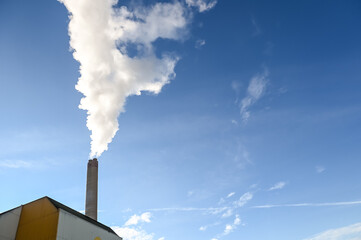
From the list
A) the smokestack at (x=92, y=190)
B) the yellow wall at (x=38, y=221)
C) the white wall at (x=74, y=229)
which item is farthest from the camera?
the smokestack at (x=92, y=190)

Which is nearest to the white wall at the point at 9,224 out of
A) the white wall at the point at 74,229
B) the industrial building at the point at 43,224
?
the industrial building at the point at 43,224

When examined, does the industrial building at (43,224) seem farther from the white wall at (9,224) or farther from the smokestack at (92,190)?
the smokestack at (92,190)

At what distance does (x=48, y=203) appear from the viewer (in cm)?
Result: 1589

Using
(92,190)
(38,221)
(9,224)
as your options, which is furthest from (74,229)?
(92,190)

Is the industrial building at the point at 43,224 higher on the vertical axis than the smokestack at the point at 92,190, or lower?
lower

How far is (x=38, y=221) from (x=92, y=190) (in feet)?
31.7

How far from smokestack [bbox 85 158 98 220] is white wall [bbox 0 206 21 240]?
26.8ft

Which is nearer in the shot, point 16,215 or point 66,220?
point 66,220

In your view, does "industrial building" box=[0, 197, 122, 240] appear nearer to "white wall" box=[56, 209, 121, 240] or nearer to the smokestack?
"white wall" box=[56, 209, 121, 240]

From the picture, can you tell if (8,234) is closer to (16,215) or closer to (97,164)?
(16,215)

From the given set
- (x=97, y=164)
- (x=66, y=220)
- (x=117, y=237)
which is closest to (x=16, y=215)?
(x=66, y=220)

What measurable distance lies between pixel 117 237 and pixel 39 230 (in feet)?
23.8

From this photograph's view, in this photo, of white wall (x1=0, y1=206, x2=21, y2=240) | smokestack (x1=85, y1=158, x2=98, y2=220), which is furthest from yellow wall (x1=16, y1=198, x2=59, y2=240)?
smokestack (x1=85, y1=158, x2=98, y2=220)

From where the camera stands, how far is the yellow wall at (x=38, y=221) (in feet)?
48.3
